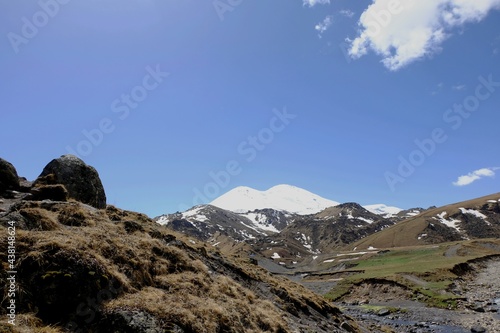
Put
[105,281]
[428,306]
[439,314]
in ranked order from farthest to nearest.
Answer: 1. [428,306]
2. [439,314]
3. [105,281]

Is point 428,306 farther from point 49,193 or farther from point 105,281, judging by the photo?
point 49,193

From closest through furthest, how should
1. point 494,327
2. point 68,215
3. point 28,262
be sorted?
point 28,262, point 68,215, point 494,327

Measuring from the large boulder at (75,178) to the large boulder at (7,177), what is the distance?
1.57 meters

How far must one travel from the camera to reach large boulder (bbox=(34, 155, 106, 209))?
2366 centimetres

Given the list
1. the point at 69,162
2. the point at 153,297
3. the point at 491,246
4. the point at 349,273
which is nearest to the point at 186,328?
the point at 153,297

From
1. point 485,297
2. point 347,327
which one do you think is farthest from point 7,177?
point 485,297

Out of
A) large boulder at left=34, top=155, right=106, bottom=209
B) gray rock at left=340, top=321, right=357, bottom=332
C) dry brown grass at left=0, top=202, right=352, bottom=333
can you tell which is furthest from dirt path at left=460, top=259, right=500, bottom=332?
large boulder at left=34, top=155, right=106, bottom=209

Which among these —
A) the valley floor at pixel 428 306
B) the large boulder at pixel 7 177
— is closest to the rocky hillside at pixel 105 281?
the large boulder at pixel 7 177

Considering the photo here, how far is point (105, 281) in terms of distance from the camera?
1232 centimetres

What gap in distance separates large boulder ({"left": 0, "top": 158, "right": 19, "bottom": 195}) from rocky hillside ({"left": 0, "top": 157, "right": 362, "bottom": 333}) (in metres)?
0.16

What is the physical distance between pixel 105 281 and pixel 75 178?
14.9 metres

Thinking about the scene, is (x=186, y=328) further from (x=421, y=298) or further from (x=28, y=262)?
(x=421, y=298)

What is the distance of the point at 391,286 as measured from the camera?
6188cm

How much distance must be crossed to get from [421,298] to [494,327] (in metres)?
20.5
